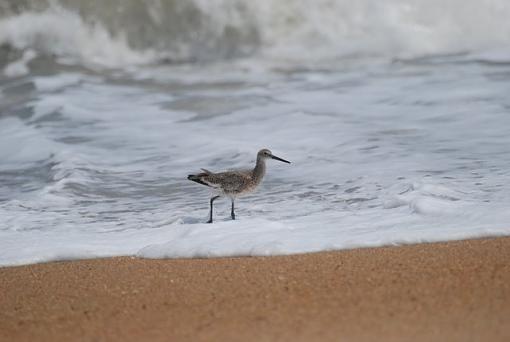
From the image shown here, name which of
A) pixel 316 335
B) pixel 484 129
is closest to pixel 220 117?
pixel 484 129

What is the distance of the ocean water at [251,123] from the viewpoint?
7145mm

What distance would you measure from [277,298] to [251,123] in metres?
6.95

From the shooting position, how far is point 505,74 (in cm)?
1337

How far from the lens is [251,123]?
12.0 metres

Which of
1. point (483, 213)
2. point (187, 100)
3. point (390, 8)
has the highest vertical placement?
point (390, 8)

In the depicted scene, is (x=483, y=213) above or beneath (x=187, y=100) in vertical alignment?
beneath

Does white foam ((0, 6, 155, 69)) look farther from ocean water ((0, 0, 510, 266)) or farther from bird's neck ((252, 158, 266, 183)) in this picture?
bird's neck ((252, 158, 266, 183))

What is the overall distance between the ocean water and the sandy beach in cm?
44

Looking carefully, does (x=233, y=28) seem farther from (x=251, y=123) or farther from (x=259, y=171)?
(x=259, y=171)

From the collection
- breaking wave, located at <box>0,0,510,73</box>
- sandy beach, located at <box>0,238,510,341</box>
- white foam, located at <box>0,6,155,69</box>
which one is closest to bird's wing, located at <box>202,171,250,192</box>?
sandy beach, located at <box>0,238,510,341</box>

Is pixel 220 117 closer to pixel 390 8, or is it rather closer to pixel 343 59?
pixel 343 59

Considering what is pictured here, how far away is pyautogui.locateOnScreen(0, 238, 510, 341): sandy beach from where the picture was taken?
182 inches

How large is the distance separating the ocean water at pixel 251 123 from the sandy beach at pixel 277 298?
17.4 inches

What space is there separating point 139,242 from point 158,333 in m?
2.39
